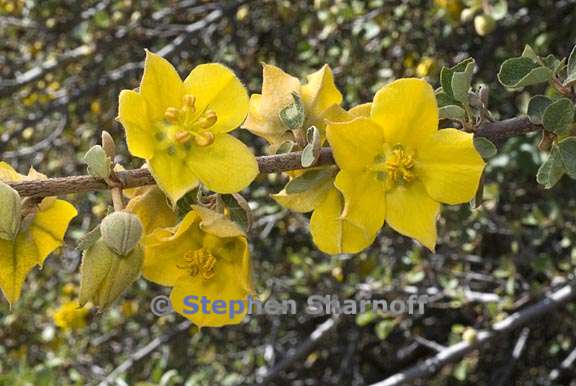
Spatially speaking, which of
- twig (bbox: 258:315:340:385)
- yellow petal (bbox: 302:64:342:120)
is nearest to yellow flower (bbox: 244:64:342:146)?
yellow petal (bbox: 302:64:342:120)

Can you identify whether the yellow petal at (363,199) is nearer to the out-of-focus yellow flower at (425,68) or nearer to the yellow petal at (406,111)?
the yellow petal at (406,111)

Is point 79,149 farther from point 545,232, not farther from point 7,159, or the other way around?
point 545,232

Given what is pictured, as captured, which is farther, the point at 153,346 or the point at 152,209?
the point at 153,346

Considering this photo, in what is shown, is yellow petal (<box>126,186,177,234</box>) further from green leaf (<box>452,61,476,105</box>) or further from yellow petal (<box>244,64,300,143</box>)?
green leaf (<box>452,61,476,105</box>)

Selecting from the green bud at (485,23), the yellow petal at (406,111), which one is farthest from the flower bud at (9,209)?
the green bud at (485,23)

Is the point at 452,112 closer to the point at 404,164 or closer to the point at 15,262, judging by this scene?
the point at 404,164

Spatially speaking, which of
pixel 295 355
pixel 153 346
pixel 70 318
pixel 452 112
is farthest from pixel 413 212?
pixel 70 318
